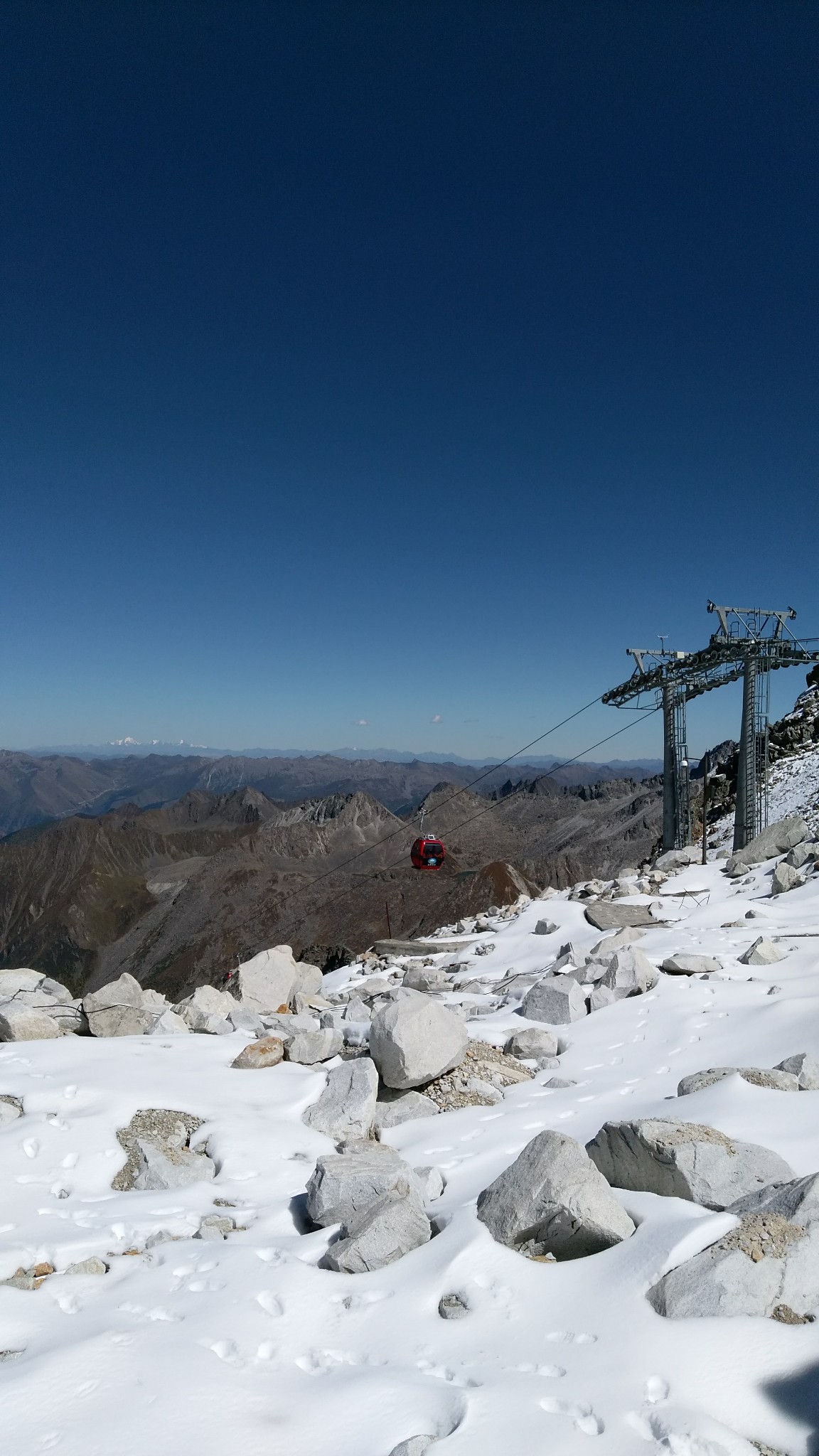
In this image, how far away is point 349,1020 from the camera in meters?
11.5

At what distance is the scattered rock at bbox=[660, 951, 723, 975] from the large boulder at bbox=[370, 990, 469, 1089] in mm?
4649

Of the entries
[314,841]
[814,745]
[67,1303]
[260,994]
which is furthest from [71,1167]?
[314,841]

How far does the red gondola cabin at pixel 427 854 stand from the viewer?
2692cm

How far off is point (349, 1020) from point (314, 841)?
5602 inches

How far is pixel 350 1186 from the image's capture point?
555cm

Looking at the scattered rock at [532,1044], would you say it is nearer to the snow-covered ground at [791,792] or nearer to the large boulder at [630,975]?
the large boulder at [630,975]

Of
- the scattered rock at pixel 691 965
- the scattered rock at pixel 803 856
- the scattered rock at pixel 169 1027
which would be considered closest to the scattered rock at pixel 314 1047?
the scattered rock at pixel 169 1027

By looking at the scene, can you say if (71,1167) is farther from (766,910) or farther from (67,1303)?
(766,910)

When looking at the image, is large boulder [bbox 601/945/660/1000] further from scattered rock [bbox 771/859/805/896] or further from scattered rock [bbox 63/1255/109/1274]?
scattered rock [bbox 63/1255/109/1274]

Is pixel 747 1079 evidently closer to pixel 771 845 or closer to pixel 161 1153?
pixel 161 1153

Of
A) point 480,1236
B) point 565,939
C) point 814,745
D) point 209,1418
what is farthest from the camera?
point 814,745

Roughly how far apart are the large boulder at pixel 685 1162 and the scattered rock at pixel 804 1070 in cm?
160

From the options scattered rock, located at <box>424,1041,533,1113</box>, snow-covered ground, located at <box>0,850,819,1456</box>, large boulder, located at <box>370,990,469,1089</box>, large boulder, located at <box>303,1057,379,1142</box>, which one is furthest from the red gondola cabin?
snow-covered ground, located at <box>0,850,819,1456</box>

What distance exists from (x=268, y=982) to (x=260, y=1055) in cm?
575
